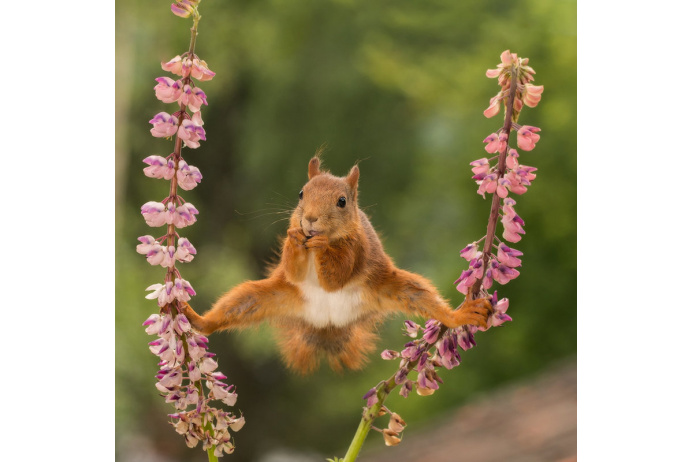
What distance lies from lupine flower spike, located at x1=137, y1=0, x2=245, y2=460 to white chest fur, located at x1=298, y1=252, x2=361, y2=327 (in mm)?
149

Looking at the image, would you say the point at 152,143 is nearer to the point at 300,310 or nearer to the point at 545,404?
the point at 300,310

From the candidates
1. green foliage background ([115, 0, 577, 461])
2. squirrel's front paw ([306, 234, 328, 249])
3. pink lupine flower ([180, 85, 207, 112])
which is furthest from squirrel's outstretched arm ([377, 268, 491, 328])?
pink lupine flower ([180, 85, 207, 112])

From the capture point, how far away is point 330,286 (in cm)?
102

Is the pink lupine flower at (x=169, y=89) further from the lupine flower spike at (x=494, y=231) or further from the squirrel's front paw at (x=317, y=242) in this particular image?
the lupine flower spike at (x=494, y=231)

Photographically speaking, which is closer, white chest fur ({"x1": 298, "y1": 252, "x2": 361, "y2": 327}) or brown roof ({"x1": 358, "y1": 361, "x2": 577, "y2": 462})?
white chest fur ({"x1": 298, "y1": 252, "x2": 361, "y2": 327})

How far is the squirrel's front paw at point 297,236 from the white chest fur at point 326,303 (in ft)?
0.11

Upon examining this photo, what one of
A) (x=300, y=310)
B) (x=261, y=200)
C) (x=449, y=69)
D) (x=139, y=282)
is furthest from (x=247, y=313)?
(x=449, y=69)

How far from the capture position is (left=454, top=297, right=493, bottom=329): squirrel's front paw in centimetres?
95

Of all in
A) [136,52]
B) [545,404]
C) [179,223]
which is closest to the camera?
[179,223]

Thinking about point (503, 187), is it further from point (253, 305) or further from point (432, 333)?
point (253, 305)

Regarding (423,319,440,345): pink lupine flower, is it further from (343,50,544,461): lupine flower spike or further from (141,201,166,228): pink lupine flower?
(141,201,166,228): pink lupine flower

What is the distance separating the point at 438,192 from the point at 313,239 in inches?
21.4

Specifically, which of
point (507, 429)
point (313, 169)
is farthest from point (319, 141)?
point (507, 429)

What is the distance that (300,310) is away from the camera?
3.49 feet
